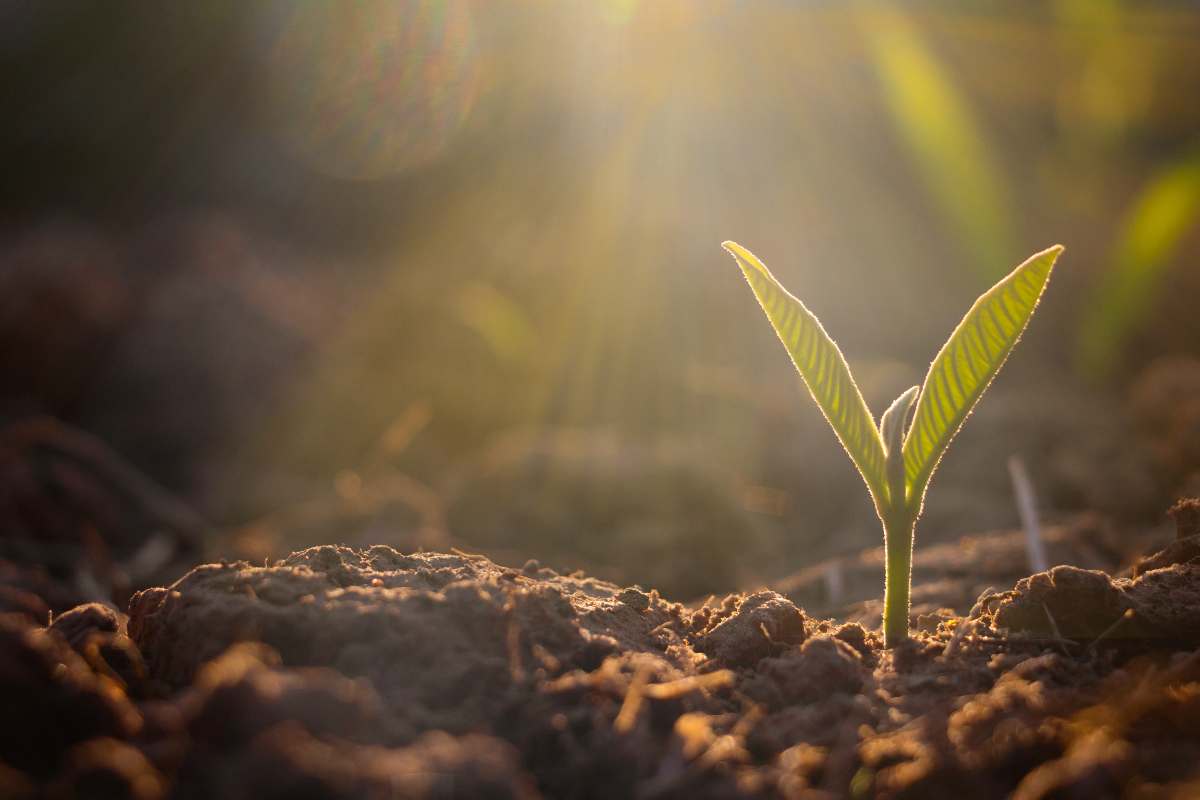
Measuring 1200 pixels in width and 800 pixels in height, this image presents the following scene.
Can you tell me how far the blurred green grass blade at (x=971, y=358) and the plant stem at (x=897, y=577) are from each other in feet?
0.25

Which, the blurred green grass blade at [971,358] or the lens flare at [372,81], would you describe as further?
the lens flare at [372,81]

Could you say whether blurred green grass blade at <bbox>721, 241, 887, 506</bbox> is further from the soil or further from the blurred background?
the blurred background

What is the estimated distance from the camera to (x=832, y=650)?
1.35 m

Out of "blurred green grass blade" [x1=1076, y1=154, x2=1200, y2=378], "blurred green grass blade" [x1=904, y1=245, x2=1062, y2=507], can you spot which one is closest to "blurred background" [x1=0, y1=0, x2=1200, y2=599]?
"blurred green grass blade" [x1=1076, y1=154, x2=1200, y2=378]

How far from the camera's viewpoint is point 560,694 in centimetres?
119

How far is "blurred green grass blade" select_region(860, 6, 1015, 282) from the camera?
810 cm

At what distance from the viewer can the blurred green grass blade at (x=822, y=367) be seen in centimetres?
144

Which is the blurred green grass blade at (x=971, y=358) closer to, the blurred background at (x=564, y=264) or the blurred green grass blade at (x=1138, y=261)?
the blurred background at (x=564, y=264)

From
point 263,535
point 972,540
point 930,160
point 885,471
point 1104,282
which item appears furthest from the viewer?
point 930,160

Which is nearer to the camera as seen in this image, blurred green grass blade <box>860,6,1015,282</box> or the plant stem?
the plant stem

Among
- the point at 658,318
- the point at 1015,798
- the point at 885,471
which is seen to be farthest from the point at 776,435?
the point at 1015,798

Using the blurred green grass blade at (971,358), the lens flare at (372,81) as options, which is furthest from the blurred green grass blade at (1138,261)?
the lens flare at (372,81)

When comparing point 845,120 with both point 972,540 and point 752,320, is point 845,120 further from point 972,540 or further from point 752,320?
point 972,540

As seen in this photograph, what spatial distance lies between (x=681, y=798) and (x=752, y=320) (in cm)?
586
